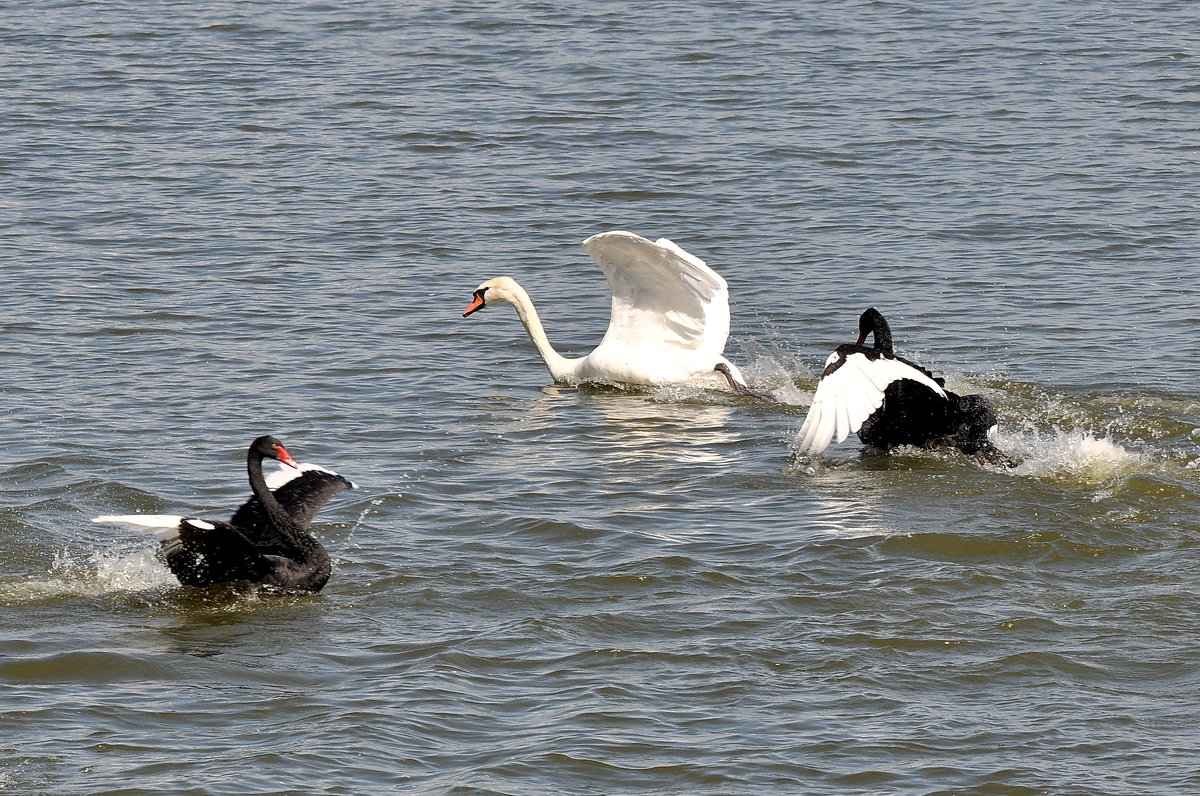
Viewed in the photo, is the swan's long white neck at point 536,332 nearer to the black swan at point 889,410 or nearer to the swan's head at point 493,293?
the swan's head at point 493,293

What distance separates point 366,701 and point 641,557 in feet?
5.88

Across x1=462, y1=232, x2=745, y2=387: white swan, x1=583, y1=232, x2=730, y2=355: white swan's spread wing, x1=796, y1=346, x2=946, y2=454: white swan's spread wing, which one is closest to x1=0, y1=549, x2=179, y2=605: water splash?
x1=796, y1=346, x2=946, y2=454: white swan's spread wing

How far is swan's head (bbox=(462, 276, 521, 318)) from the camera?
1124 centimetres

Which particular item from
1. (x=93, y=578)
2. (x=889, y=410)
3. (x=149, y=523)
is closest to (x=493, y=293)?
(x=889, y=410)

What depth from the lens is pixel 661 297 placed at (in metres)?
10.9

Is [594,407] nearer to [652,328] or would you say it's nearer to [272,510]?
[652,328]

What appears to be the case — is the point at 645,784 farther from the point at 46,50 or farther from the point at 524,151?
the point at 46,50

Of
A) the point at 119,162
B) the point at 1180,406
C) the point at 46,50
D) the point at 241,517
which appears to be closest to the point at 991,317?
the point at 1180,406

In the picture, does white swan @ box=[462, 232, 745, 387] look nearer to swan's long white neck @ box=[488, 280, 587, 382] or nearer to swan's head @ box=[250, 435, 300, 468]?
swan's long white neck @ box=[488, 280, 587, 382]

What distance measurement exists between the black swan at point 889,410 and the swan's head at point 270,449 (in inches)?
99.9

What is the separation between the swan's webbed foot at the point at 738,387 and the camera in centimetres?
1042

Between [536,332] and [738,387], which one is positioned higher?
[536,332]

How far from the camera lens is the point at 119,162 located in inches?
611

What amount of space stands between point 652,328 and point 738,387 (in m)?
0.77
